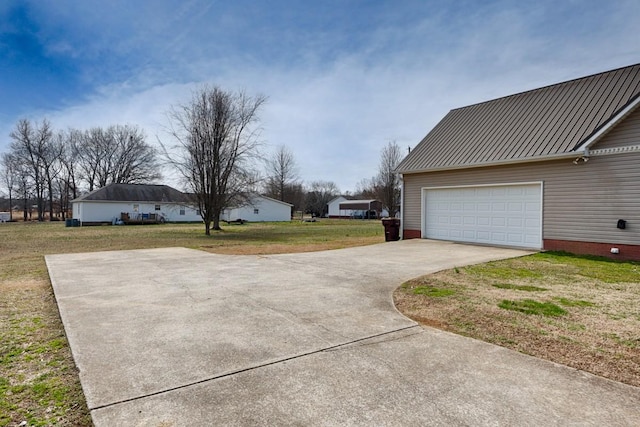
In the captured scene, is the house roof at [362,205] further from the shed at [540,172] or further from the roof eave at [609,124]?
the roof eave at [609,124]

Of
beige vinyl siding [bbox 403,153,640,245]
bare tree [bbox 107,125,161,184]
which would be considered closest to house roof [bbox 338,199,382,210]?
bare tree [bbox 107,125,161,184]

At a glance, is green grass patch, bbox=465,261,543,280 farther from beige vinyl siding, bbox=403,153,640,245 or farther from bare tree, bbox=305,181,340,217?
bare tree, bbox=305,181,340,217

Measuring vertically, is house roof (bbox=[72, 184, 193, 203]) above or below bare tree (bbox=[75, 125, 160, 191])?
below

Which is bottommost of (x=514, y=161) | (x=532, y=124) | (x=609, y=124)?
(x=514, y=161)

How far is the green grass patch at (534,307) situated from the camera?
4.75m

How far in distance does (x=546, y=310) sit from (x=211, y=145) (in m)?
20.6

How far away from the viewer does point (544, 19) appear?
11.1 m

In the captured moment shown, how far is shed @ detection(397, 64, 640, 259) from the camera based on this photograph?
970cm

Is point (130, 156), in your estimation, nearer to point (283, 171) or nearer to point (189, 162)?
point (283, 171)

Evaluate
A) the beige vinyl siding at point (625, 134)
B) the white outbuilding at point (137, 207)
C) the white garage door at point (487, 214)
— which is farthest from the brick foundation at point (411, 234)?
the white outbuilding at point (137, 207)

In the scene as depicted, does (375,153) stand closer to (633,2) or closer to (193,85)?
(193,85)

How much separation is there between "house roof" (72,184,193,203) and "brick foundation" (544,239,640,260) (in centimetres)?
3160

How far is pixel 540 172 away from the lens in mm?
11180

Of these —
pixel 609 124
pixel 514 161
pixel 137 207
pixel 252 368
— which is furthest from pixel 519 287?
pixel 137 207
